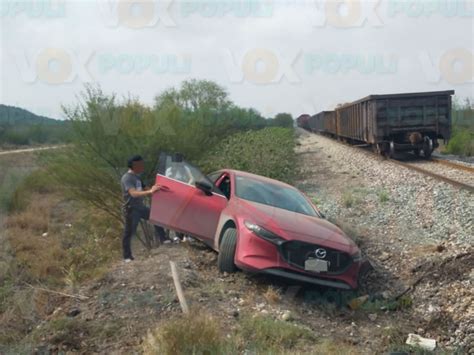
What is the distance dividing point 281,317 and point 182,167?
10.8 feet

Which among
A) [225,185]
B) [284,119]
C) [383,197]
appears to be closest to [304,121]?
[284,119]

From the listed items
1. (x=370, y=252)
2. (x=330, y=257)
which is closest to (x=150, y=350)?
(x=330, y=257)

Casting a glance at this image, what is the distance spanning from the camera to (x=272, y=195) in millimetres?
8484

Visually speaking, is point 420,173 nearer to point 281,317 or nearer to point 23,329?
point 281,317

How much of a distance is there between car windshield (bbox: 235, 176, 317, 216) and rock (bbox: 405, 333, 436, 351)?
9.79 feet

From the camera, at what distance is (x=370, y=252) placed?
8.96 meters

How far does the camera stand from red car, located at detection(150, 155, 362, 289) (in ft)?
22.3

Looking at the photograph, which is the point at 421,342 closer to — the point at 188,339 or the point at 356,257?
the point at 356,257

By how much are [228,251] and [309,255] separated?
110 centimetres

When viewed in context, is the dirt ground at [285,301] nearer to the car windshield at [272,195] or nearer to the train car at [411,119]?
the car windshield at [272,195]

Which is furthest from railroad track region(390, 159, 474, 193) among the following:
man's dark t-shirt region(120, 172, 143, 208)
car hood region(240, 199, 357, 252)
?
man's dark t-shirt region(120, 172, 143, 208)

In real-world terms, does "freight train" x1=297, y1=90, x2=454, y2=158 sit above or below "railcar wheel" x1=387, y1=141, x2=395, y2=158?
above

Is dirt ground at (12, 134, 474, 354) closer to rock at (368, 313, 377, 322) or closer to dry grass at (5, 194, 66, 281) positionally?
rock at (368, 313, 377, 322)

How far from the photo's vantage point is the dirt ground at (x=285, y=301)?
18.1ft
